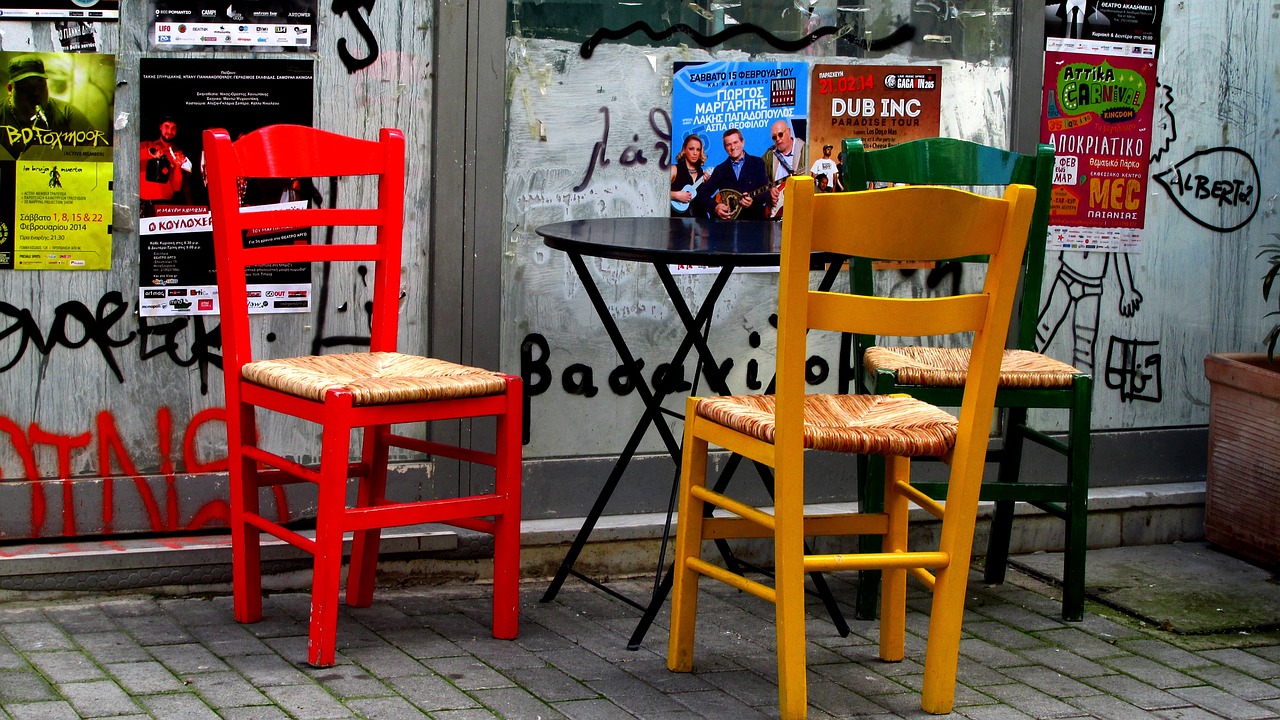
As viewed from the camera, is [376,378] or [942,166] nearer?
[376,378]

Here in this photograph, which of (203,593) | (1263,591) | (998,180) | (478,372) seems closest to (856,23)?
(998,180)

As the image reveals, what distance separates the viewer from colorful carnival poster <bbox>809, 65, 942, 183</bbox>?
5000 millimetres

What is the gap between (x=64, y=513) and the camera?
423 centimetres

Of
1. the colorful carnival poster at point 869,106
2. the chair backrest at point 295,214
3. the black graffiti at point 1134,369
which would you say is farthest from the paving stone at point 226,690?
the black graffiti at point 1134,369

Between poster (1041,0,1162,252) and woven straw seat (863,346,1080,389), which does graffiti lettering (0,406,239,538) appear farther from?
poster (1041,0,1162,252)

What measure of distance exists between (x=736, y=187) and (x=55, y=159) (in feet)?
6.97

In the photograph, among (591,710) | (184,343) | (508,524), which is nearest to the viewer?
(591,710)

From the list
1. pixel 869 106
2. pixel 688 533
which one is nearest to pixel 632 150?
pixel 869 106

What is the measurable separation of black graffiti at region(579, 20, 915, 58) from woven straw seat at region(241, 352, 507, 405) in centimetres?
132

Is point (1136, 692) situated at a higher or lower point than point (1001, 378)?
lower

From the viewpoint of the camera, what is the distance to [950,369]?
165 inches

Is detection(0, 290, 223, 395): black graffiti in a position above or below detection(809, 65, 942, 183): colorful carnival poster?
below

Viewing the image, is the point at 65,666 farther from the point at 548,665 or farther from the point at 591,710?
the point at 591,710

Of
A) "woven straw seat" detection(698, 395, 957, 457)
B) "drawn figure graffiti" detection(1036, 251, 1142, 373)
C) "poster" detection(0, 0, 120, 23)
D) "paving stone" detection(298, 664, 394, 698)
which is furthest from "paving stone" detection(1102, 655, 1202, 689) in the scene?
"poster" detection(0, 0, 120, 23)
